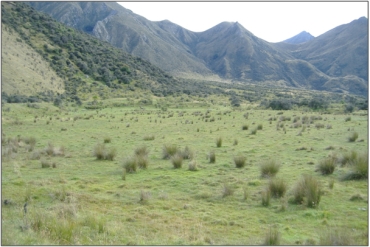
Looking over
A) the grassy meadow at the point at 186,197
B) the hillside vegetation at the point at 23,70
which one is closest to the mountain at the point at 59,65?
the hillside vegetation at the point at 23,70

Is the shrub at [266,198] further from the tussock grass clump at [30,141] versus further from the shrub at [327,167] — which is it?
the tussock grass clump at [30,141]

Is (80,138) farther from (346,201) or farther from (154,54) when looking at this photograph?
(154,54)

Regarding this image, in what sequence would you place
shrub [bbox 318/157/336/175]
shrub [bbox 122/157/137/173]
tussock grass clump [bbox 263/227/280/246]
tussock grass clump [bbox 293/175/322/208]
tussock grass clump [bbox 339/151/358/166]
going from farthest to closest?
shrub [bbox 122/157/137/173], tussock grass clump [bbox 339/151/358/166], shrub [bbox 318/157/336/175], tussock grass clump [bbox 293/175/322/208], tussock grass clump [bbox 263/227/280/246]

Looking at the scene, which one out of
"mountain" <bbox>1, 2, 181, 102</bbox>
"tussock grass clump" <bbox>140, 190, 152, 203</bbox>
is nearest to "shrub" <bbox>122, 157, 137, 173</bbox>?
"tussock grass clump" <bbox>140, 190, 152, 203</bbox>

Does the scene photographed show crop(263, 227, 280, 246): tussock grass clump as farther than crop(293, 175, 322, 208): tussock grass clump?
No

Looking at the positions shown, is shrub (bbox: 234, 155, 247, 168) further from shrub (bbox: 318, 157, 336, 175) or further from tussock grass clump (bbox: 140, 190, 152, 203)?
tussock grass clump (bbox: 140, 190, 152, 203)

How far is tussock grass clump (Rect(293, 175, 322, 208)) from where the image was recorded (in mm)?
8586

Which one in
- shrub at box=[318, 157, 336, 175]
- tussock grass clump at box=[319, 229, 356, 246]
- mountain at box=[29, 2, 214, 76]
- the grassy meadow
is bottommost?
the grassy meadow

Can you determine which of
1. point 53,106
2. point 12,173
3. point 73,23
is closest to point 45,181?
point 12,173

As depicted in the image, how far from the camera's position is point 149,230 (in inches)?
290

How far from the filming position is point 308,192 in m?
8.74

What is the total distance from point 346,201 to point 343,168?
379cm

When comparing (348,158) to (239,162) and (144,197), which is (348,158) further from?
(144,197)

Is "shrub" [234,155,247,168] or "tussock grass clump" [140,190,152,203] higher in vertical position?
"shrub" [234,155,247,168]
